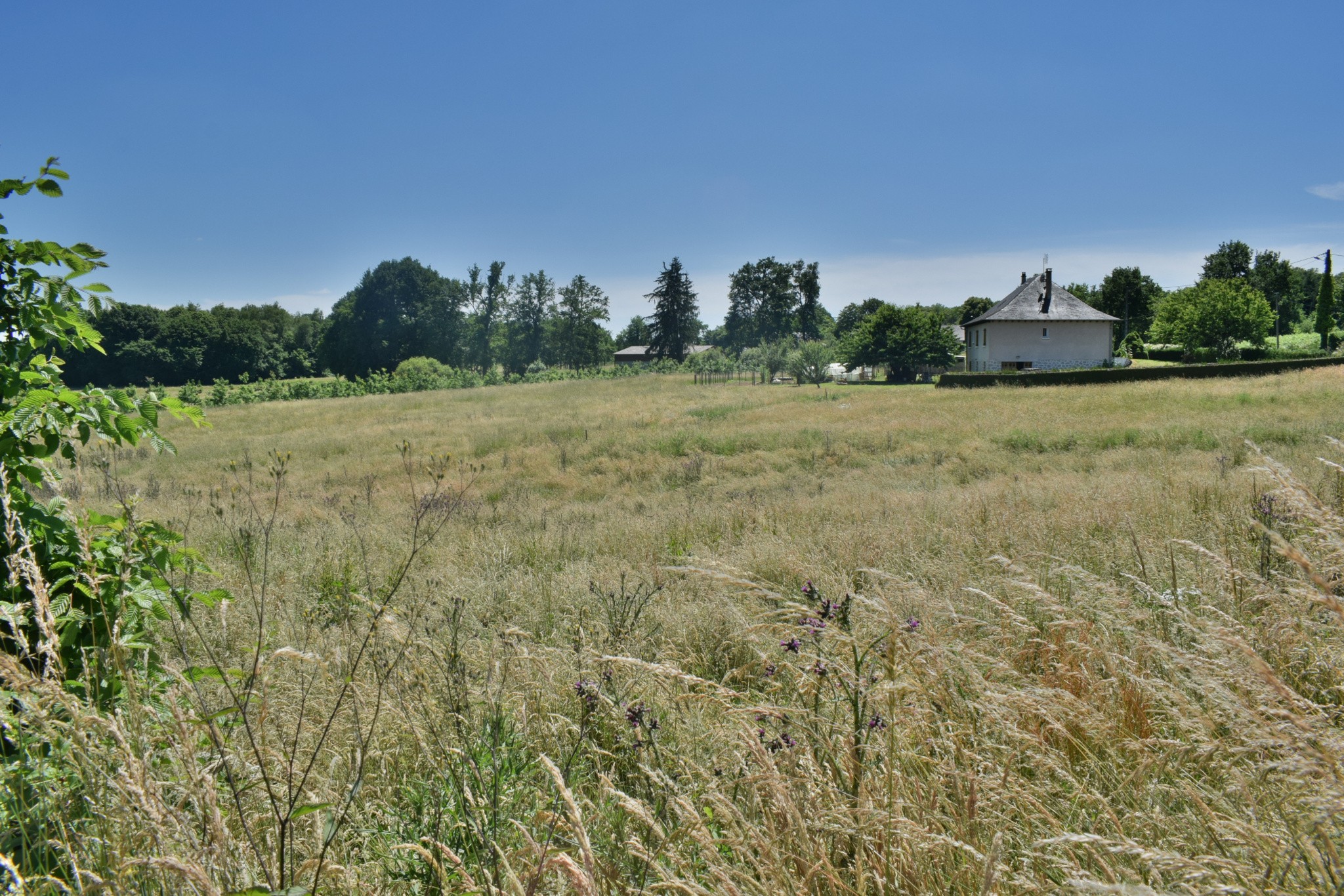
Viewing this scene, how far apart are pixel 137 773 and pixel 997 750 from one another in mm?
2742

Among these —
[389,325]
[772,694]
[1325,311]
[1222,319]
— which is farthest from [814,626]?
[389,325]

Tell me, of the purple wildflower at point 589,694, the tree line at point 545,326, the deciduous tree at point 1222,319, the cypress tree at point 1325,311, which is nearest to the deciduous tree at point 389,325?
the tree line at point 545,326

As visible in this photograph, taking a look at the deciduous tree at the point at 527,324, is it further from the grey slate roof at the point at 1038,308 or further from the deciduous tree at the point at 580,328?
the grey slate roof at the point at 1038,308

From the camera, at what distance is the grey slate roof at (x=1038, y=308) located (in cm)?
5056

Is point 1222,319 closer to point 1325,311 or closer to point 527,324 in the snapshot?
point 1325,311

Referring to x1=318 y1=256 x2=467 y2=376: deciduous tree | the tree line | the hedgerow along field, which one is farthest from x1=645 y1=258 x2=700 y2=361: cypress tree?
the hedgerow along field

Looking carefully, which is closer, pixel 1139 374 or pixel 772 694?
pixel 772 694

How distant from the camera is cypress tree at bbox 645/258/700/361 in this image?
92.7 m

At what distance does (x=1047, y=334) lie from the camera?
51281 mm

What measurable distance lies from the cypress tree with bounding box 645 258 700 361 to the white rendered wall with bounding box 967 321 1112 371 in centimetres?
4745

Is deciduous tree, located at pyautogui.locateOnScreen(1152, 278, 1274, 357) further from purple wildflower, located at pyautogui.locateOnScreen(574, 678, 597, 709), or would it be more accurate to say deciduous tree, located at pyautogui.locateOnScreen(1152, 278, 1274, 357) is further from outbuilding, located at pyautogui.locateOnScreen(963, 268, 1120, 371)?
purple wildflower, located at pyautogui.locateOnScreen(574, 678, 597, 709)

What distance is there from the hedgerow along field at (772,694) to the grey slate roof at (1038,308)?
42.3 meters

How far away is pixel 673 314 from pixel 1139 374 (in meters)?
64.8

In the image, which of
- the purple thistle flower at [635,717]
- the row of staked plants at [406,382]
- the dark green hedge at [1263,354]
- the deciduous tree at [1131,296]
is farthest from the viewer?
the deciduous tree at [1131,296]
